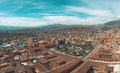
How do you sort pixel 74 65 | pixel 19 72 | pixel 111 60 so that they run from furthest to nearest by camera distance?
pixel 111 60 < pixel 74 65 < pixel 19 72

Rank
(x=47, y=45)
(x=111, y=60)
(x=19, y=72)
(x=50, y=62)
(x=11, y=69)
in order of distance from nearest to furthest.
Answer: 1. (x=19, y=72)
2. (x=11, y=69)
3. (x=50, y=62)
4. (x=111, y=60)
5. (x=47, y=45)

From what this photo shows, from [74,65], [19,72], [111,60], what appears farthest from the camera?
[111,60]

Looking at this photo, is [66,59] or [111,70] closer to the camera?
[111,70]

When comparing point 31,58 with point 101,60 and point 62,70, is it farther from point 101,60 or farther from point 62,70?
point 101,60

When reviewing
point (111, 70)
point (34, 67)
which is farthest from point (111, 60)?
point (34, 67)

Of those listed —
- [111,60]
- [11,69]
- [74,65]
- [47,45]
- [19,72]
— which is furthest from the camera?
[47,45]

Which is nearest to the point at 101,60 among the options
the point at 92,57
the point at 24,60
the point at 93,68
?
the point at 92,57

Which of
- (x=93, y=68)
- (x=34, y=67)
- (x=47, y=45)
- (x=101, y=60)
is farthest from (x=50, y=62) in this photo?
(x=47, y=45)

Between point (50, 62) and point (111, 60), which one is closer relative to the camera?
point (50, 62)

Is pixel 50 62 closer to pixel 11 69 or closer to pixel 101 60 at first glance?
pixel 11 69
